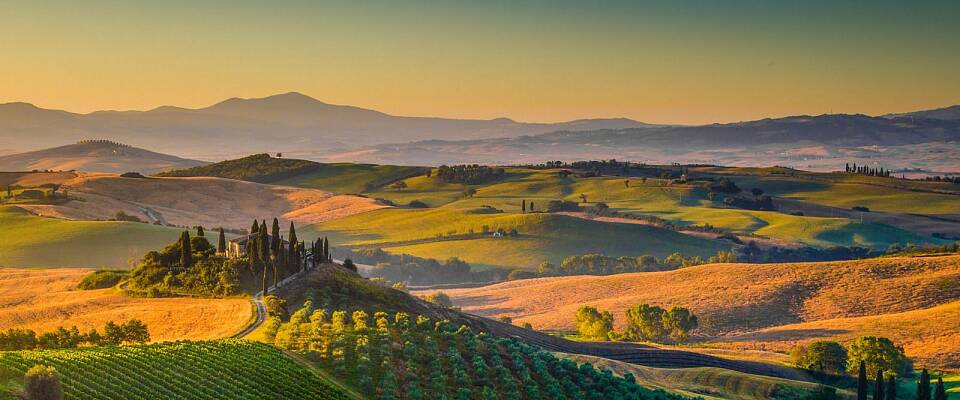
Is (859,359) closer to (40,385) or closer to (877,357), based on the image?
(877,357)

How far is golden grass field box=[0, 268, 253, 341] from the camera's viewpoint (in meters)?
76.9

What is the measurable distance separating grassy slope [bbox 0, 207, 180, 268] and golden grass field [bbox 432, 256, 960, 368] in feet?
155

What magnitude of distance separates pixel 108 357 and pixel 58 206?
526 feet

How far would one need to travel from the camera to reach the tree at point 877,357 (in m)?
99.4

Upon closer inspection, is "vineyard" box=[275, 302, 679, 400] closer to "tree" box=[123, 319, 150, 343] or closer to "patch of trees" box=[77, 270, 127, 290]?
"tree" box=[123, 319, 150, 343]

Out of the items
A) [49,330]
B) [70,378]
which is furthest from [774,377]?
[70,378]

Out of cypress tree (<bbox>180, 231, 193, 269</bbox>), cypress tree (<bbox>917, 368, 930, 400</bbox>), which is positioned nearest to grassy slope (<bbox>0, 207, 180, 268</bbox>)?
cypress tree (<bbox>180, 231, 193, 269</bbox>)

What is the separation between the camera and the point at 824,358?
337ft

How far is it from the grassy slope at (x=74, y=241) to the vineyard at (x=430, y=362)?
81813 millimetres

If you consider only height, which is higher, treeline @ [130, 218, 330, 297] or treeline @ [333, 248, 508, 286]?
treeline @ [130, 218, 330, 297]

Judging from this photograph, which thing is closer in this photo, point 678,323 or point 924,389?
point 924,389

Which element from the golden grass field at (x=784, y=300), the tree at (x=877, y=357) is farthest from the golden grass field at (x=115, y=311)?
the golden grass field at (x=784, y=300)

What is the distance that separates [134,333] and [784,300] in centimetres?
→ 9459

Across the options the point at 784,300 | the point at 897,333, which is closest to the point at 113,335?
the point at 897,333
